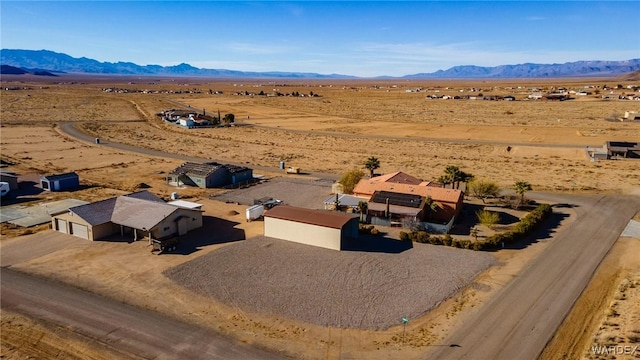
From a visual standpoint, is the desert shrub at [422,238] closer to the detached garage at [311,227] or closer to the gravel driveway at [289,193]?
the detached garage at [311,227]

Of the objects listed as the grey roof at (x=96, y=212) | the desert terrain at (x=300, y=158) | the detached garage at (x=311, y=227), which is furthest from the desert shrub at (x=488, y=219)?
the grey roof at (x=96, y=212)

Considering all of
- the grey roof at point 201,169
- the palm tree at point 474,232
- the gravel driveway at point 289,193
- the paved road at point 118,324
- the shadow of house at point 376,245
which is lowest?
the paved road at point 118,324

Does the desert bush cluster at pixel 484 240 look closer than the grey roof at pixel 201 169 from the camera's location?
Yes

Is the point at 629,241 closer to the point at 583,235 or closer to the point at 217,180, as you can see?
the point at 583,235

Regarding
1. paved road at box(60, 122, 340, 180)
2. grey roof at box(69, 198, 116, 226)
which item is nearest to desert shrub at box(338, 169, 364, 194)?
paved road at box(60, 122, 340, 180)

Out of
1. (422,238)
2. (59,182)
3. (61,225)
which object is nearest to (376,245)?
(422,238)

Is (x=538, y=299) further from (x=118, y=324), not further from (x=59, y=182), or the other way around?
(x=59, y=182)

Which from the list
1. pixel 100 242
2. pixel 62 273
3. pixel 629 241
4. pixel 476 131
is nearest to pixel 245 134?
pixel 476 131

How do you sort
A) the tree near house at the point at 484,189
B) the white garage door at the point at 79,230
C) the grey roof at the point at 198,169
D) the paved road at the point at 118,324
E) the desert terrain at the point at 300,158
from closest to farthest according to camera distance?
1. the paved road at the point at 118,324
2. the desert terrain at the point at 300,158
3. the white garage door at the point at 79,230
4. the tree near house at the point at 484,189
5. the grey roof at the point at 198,169
